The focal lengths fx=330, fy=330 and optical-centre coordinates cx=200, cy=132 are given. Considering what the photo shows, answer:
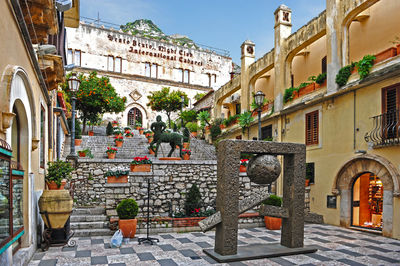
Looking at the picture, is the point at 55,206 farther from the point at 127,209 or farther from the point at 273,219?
the point at 273,219

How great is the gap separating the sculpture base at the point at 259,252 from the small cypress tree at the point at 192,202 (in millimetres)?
3379

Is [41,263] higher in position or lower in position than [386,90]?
lower

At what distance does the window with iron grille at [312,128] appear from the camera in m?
14.0

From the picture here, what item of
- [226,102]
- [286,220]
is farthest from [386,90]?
[226,102]

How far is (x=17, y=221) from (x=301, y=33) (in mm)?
14134

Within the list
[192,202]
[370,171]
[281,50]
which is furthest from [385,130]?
[281,50]

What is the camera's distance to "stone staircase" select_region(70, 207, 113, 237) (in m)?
9.35

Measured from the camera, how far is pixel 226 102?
26875 mm

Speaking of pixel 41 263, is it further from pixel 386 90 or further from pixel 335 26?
pixel 335 26

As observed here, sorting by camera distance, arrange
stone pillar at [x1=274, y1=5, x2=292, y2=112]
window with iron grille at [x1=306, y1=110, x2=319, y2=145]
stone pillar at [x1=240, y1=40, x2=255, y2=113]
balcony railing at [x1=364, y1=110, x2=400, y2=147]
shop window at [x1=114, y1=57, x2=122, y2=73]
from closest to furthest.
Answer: balcony railing at [x1=364, y1=110, x2=400, y2=147], window with iron grille at [x1=306, y1=110, x2=319, y2=145], stone pillar at [x1=274, y1=5, x2=292, y2=112], stone pillar at [x1=240, y1=40, x2=255, y2=113], shop window at [x1=114, y1=57, x2=122, y2=73]

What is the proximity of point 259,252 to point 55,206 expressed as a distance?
476cm

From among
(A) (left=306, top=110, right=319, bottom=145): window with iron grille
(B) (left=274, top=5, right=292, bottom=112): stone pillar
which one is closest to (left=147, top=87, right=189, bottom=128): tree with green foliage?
(B) (left=274, top=5, right=292, bottom=112): stone pillar

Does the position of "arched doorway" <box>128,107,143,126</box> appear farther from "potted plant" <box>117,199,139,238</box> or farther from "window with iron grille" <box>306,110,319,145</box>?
"potted plant" <box>117,199,139,238</box>

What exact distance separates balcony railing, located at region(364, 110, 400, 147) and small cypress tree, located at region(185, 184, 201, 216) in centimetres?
599
